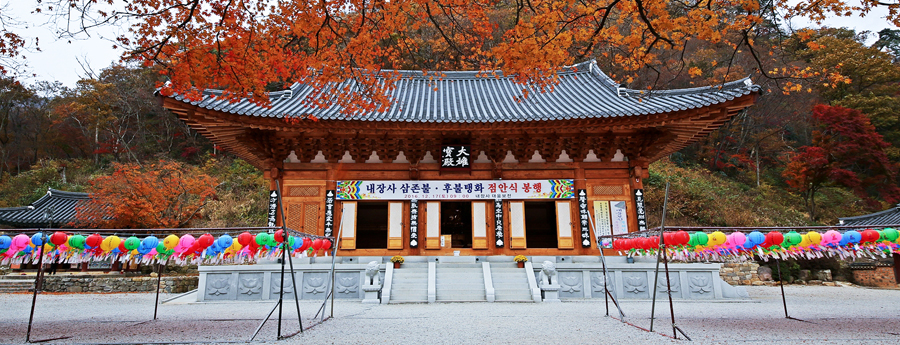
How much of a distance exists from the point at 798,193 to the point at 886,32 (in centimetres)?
1891

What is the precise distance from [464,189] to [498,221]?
1.17 meters

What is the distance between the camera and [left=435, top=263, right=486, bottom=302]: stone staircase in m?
8.62

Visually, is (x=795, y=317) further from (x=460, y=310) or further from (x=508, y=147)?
(x=508, y=147)

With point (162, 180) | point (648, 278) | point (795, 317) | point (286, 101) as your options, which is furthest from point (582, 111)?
point (162, 180)

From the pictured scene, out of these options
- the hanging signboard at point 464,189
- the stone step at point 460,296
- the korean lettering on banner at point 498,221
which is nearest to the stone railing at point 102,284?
the hanging signboard at point 464,189

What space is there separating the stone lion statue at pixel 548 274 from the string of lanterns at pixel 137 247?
4.95 meters

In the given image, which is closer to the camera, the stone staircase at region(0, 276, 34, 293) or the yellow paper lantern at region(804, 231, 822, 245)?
the yellow paper lantern at region(804, 231, 822, 245)

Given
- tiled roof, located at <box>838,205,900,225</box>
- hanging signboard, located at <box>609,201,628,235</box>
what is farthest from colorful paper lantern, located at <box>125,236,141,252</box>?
tiled roof, located at <box>838,205,900,225</box>

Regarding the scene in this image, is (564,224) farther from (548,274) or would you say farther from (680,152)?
→ (680,152)

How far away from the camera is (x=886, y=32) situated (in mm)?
29750

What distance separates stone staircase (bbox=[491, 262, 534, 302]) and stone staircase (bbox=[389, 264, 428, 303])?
1.51m

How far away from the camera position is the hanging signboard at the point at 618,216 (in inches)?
412

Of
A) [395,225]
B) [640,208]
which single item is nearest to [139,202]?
[395,225]

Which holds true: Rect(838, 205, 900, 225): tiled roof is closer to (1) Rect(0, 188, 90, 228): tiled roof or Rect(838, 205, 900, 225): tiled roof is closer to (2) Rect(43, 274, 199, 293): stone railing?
(2) Rect(43, 274, 199, 293): stone railing
